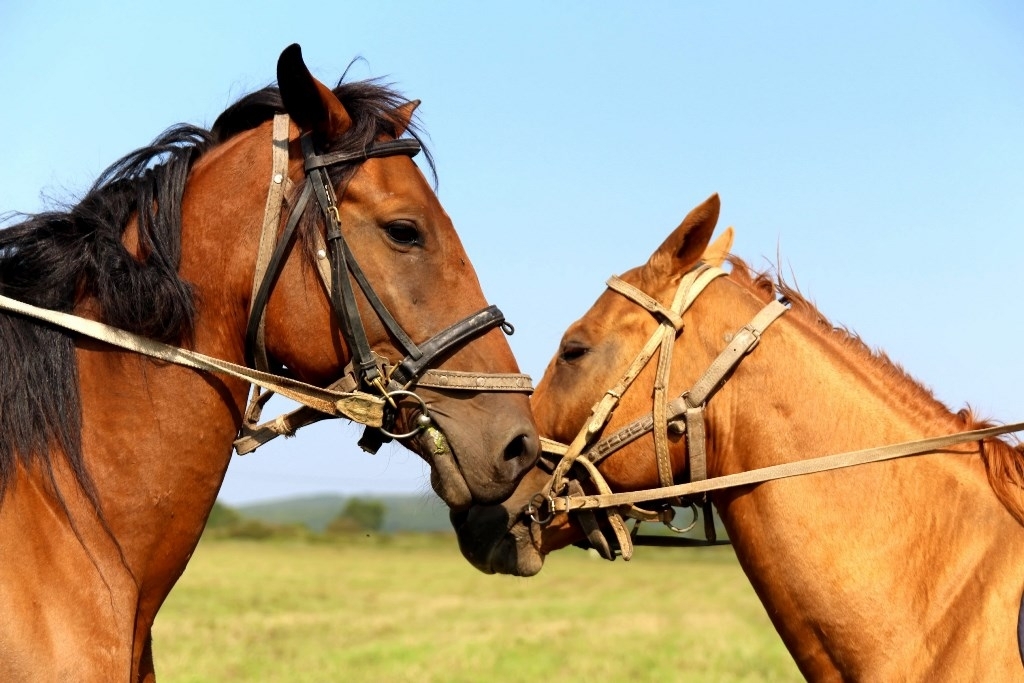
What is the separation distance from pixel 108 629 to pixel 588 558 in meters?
47.1

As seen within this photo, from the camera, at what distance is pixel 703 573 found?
36.6 meters

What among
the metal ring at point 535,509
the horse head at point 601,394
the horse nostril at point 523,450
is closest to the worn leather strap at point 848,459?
the horse head at point 601,394

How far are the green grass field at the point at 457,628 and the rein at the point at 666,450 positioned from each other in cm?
872

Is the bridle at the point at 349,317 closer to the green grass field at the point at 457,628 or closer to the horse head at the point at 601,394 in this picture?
Answer: the horse head at the point at 601,394

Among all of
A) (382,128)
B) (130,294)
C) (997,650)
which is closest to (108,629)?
(130,294)

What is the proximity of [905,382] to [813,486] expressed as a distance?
0.68 metres

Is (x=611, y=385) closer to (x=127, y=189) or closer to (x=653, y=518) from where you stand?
(x=653, y=518)

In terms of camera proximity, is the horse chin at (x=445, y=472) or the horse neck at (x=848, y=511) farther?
the horse neck at (x=848, y=511)

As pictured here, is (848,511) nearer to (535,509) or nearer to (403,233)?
(535,509)

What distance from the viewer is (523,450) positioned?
343 centimetres

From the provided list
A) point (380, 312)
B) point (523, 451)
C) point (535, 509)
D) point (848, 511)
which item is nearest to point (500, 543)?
point (535, 509)

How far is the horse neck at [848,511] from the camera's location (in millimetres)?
3840

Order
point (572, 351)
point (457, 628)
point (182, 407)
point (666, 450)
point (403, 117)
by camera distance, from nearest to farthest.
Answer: point (182, 407) → point (403, 117) → point (666, 450) → point (572, 351) → point (457, 628)

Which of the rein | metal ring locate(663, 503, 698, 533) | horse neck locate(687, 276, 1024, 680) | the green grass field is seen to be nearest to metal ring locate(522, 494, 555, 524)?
the rein
